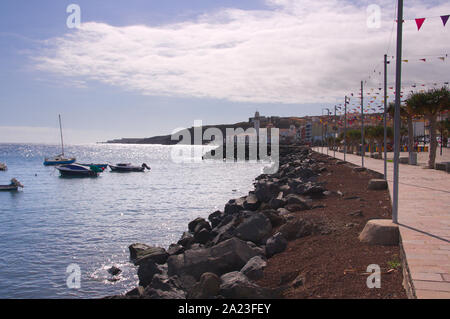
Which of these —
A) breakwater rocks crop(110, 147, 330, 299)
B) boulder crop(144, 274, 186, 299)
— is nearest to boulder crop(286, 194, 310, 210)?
breakwater rocks crop(110, 147, 330, 299)

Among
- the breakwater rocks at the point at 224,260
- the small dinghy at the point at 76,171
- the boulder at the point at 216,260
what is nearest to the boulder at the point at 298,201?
the breakwater rocks at the point at 224,260

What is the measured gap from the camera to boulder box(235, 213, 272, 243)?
1036 cm

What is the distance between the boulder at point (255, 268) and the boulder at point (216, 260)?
1.71ft

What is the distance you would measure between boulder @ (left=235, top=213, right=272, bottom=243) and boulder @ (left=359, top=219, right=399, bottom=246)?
300 centimetres

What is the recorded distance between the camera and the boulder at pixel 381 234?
24.6 feet

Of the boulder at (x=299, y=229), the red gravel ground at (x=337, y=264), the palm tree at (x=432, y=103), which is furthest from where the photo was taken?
the palm tree at (x=432, y=103)

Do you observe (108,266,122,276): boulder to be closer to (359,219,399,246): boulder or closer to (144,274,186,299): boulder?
(144,274,186,299): boulder

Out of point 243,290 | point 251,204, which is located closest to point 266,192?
point 251,204

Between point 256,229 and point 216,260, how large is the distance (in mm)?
2516

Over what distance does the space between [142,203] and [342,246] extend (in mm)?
22331

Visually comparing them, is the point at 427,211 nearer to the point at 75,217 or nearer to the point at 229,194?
the point at 75,217

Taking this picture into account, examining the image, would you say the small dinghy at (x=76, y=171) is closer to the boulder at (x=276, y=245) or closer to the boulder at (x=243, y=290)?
the boulder at (x=276, y=245)
